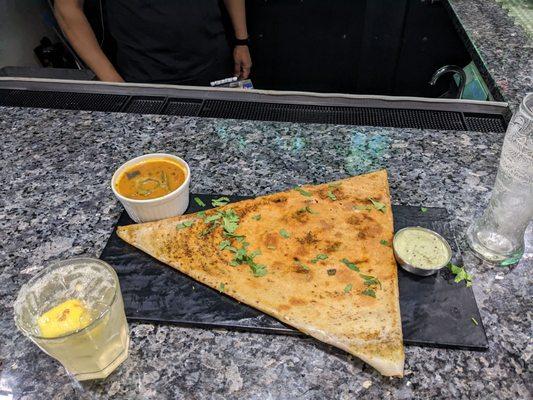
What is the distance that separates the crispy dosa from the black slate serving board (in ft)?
0.08

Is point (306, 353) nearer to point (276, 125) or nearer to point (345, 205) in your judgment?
point (345, 205)

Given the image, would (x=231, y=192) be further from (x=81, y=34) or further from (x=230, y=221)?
(x=81, y=34)

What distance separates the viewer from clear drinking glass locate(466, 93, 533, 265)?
88cm

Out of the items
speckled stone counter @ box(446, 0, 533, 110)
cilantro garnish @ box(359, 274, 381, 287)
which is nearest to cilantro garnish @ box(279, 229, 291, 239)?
cilantro garnish @ box(359, 274, 381, 287)

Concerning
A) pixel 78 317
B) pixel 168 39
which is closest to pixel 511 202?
pixel 78 317

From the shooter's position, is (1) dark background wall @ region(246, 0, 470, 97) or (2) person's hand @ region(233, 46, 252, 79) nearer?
(2) person's hand @ region(233, 46, 252, 79)

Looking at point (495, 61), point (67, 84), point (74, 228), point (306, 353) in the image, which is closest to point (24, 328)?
point (74, 228)

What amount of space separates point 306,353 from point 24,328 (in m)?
0.53

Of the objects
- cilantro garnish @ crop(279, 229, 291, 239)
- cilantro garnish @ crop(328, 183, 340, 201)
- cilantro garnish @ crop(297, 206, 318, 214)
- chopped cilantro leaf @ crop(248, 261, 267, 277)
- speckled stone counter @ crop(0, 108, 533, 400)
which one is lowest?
speckled stone counter @ crop(0, 108, 533, 400)

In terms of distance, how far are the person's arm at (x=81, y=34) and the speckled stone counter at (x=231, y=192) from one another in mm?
749

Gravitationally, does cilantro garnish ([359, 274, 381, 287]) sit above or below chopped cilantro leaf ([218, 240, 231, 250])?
below

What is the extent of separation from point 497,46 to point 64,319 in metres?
1.92

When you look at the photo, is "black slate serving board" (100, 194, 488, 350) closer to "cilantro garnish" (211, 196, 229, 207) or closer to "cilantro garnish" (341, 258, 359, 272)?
"cilantro garnish" (341, 258, 359, 272)

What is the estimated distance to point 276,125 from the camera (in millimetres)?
1532
